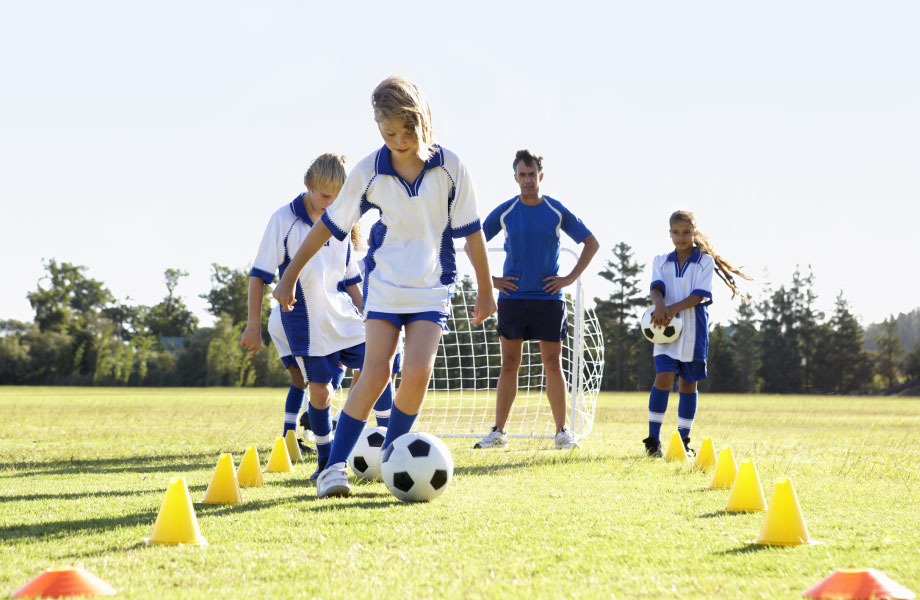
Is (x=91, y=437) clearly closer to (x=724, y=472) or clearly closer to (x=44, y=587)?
(x=724, y=472)

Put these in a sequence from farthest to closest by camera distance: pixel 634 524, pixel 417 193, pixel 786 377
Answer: pixel 786 377 < pixel 417 193 < pixel 634 524

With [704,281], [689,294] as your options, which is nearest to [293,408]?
[689,294]

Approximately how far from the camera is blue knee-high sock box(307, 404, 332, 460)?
526 centimetres

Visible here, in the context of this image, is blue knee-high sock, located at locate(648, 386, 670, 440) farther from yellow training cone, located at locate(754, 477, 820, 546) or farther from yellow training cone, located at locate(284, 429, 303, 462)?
yellow training cone, located at locate(754, 477, 820, 546)

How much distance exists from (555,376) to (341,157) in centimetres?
→ 294

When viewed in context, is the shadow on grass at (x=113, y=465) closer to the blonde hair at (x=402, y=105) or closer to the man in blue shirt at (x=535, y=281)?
the man in blue shirt at (x=535, y=281)

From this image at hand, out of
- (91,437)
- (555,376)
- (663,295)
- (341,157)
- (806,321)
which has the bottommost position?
(91,437)

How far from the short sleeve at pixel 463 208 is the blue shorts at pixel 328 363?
1540 millimetres

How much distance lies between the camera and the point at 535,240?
7.22m

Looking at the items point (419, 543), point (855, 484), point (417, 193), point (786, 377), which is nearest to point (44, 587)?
point (419, 543)

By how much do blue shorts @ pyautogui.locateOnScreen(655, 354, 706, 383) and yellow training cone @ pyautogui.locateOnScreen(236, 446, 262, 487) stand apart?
342cm

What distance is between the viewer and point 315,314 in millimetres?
5414

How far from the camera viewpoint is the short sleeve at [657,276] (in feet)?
23.5

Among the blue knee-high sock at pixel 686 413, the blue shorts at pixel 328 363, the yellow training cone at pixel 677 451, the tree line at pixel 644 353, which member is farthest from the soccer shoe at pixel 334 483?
the tree line at pixel 644 353
